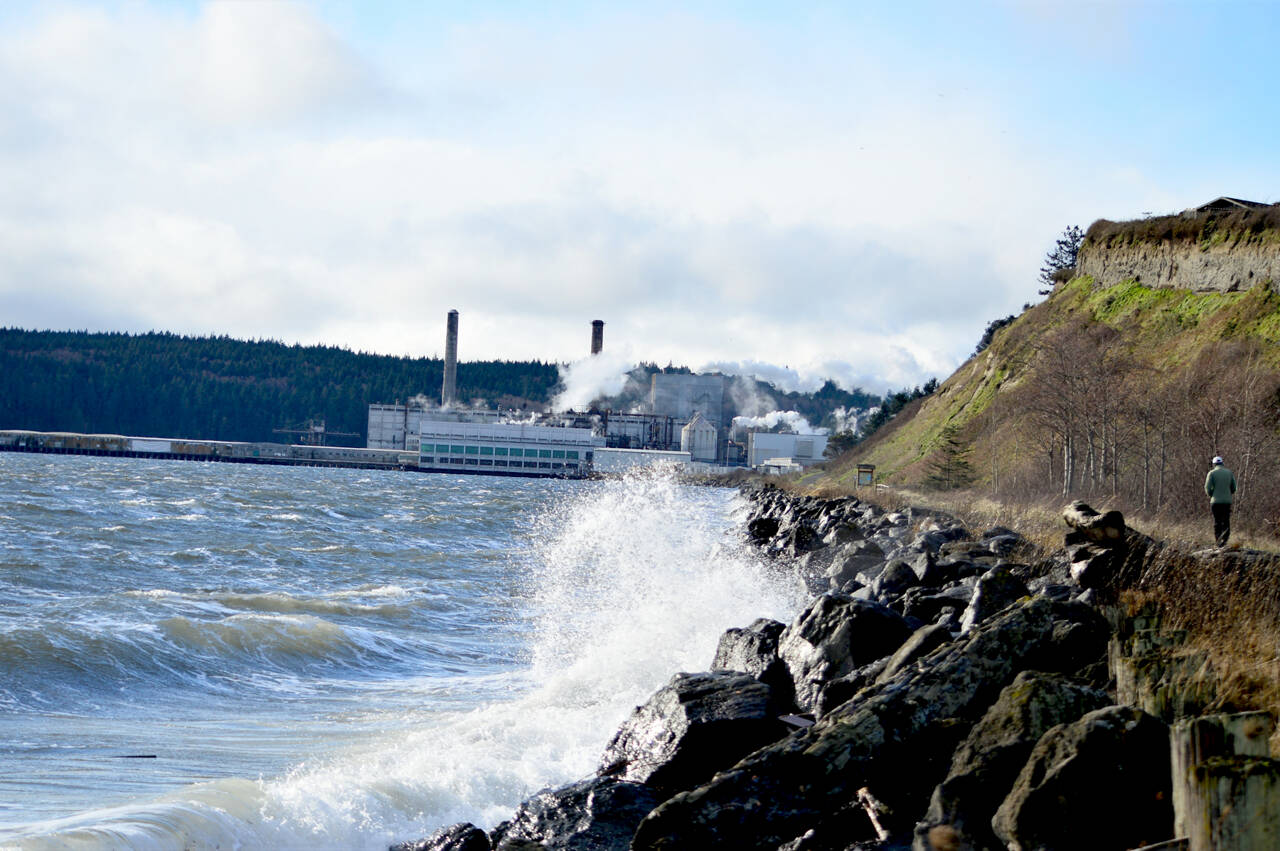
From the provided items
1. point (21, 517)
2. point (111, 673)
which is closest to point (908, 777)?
point (111, 673)

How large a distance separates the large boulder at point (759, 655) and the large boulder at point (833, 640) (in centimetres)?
10

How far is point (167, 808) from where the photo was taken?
329 inches

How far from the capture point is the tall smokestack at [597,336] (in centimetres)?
16050

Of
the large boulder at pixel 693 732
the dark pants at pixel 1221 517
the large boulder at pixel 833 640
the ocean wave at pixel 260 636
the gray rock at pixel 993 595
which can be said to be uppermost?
the dark pants at pixel 1221 517

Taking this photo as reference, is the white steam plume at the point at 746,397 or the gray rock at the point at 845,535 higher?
the white steam plume at the point at 746,397

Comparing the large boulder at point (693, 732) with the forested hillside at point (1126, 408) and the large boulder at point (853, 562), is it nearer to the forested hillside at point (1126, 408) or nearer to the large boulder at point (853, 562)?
the large boulder at point (853, 562)

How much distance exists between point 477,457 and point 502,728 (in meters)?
128

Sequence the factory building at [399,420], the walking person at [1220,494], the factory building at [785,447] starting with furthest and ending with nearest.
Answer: the factory building at [399,420] < the factory building at [785,447] < the walking person at [1220,494]

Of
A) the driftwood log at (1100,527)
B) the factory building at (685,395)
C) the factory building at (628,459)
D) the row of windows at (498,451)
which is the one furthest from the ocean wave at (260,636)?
the factory building at (685,395)

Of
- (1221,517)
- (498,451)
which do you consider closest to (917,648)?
(1221,517)

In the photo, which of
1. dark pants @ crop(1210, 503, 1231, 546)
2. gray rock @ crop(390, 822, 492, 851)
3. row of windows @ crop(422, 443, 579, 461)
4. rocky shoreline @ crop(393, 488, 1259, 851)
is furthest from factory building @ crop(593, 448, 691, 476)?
gray rock @ crop(390, 822, 492, 851)

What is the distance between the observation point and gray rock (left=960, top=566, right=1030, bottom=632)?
10531mm

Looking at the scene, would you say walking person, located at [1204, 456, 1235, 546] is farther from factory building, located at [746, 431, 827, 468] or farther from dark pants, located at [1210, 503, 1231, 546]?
factory building, located at [746, 431, 827, 468]

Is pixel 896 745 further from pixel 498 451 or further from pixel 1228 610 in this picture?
pixel 498 451
